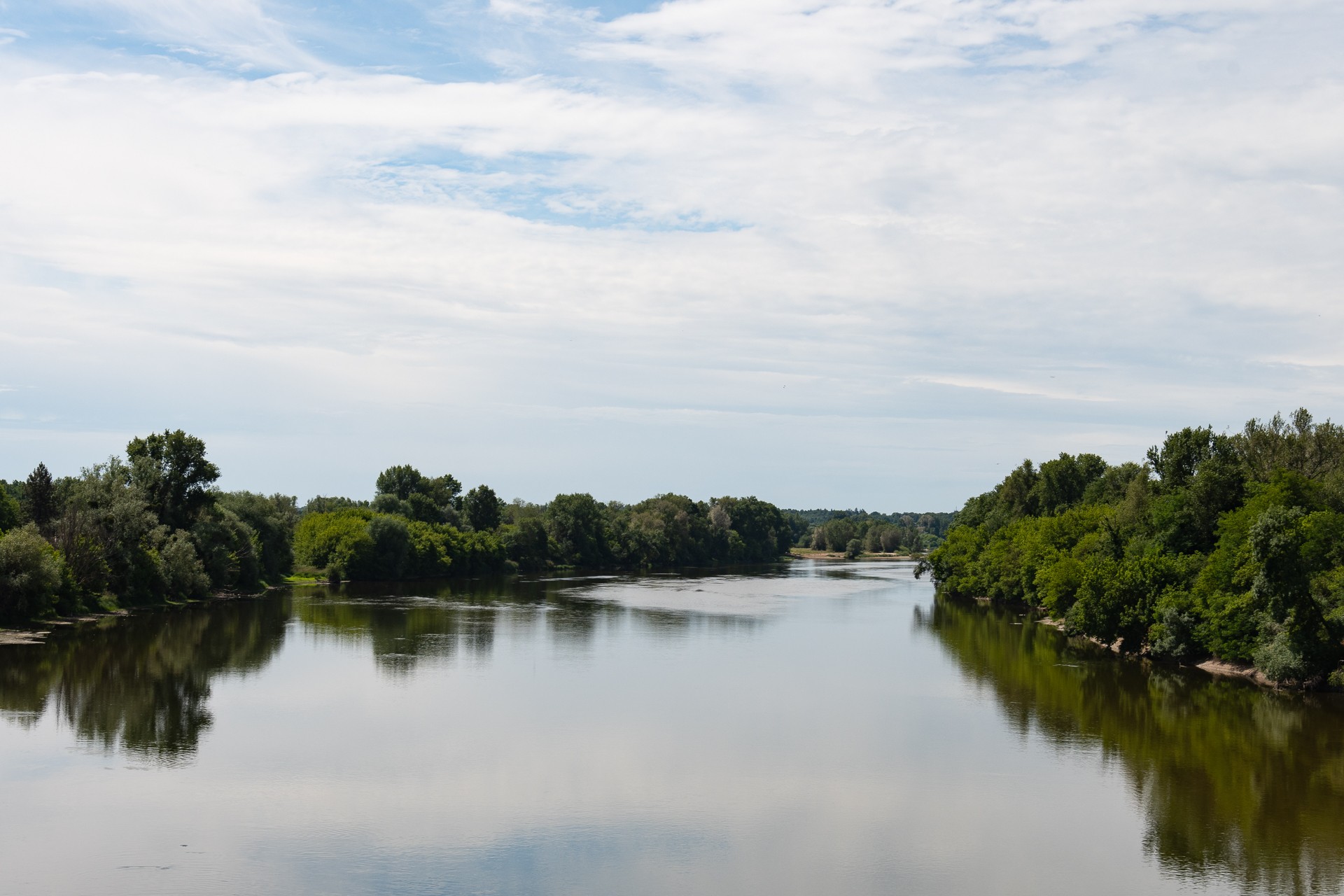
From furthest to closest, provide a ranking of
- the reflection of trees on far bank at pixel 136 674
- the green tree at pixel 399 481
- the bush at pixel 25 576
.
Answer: the green tree at pixel 399 481
the bush at pixel 25 576
the reflection of trees on far bank at pixel 136 674

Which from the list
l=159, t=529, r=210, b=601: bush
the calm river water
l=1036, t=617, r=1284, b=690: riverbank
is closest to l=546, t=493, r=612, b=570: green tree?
l=159, t=529, r=210, b=601: bush

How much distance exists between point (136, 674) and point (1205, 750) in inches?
1383

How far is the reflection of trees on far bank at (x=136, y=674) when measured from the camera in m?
30.9

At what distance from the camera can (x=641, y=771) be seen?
2752 centimetres

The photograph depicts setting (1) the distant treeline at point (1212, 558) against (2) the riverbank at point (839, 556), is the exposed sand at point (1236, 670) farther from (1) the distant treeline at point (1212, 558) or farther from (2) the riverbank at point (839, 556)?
(2) the riverbank at point (839, 556)

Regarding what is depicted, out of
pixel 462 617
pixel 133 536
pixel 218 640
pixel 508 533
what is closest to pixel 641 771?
pixel 218 640

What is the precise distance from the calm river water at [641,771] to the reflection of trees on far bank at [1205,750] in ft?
0.40

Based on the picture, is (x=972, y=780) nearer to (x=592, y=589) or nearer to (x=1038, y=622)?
(x=1038, y=622)

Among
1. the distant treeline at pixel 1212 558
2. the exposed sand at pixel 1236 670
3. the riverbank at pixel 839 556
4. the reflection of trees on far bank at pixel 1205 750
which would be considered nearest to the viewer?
the reflection of trees on far bank at pixel 1205 750

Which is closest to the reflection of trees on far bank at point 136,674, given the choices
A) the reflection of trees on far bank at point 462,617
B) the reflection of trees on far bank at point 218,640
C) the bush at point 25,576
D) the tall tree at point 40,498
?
the reflection of trees on far bank at point 218,640

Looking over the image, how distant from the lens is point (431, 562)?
10356cm

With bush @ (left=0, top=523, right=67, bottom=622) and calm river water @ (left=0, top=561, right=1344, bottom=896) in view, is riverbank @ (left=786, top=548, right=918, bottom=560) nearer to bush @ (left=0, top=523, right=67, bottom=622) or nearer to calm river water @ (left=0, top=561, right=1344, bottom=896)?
calm river water @ (left=0, top=561, right=1344, bottom=896)

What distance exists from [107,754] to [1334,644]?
38.1 meters

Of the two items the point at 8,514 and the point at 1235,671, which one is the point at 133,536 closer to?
the point at 8,514
